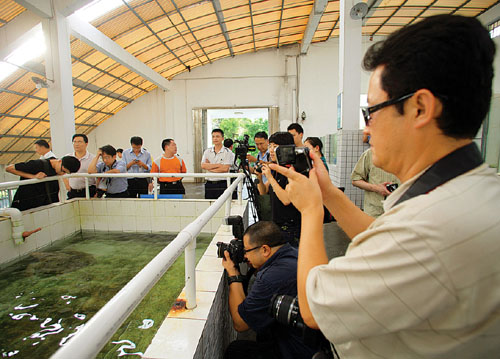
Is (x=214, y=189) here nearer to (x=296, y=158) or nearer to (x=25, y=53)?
(x=296, y=158)

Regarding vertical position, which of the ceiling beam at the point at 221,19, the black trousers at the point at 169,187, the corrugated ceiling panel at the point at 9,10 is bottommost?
the black trousers at the point at 169,187

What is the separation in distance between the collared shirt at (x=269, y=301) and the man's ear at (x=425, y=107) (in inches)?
34.7

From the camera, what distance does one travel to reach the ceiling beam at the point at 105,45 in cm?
502

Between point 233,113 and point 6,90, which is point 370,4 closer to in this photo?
point 233,113

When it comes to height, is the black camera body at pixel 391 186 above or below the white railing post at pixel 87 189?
above

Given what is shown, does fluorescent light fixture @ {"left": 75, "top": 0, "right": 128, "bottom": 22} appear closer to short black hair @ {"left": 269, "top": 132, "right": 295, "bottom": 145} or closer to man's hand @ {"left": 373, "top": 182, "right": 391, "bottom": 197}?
short black hair @ {"left": 269, "top": 132, "right": 295, "bottom": 145}

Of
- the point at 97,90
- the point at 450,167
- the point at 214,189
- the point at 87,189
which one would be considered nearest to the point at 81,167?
the point at 87,189

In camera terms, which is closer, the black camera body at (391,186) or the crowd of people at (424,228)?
the crowd of people at (424,228)

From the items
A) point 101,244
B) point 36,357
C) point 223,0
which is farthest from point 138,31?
point 36,357

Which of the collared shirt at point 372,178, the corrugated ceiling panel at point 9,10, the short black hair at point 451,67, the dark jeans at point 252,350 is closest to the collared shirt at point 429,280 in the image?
the short black hair at point 451,67

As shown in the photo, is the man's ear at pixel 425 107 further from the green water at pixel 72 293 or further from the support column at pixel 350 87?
the support column at pixel 350 87

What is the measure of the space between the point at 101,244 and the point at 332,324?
386cm

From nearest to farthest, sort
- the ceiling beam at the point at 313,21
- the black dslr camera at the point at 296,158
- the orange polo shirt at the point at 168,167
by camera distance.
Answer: the black dslr camera at the point at 296,158 → the orange polo shirt at the point at 168,167 → the ceiling beam at the point at 313,21

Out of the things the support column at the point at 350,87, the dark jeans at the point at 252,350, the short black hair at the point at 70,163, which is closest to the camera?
the dark jeans at the point at 252,350
